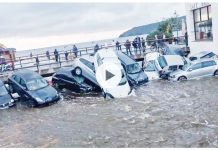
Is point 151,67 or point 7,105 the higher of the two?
point 151,67

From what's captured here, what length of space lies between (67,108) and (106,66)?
4855mm

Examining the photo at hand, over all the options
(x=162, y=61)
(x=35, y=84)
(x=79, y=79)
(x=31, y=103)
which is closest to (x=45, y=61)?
(x=79, y=79)

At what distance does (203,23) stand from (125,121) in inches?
658

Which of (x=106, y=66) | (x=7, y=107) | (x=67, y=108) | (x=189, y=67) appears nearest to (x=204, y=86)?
(x=189, y=67)

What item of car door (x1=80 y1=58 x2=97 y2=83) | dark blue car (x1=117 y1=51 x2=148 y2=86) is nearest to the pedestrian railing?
car door (x1=80 y1=58 x2=97 y2=83)

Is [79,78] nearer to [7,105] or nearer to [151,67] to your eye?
[7,105]

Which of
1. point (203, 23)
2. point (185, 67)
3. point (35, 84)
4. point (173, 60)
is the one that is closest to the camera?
point (35, 84)

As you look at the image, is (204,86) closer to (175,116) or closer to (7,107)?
(175,116)

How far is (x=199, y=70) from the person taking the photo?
2314 cm

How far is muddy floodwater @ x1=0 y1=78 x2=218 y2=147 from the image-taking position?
1229 cm

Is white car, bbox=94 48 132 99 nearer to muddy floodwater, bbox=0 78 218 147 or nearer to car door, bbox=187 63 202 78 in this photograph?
muddy floodwater, bbox=0 78 218 147

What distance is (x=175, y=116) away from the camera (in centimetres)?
1492

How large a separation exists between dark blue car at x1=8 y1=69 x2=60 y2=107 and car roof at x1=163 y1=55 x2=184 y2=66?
8836 millimetres

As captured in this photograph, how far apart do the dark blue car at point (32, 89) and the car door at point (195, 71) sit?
28.9 feet
